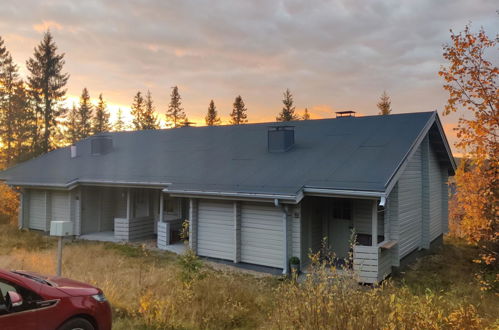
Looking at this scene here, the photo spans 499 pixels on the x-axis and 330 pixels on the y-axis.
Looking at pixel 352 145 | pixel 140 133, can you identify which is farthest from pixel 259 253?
pixel 140 133

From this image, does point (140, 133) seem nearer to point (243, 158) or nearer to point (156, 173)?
point (156, 173)

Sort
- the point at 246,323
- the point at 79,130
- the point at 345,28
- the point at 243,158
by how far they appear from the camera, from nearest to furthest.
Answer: the point at 246,323 → the point at 243,158 → the point at 345,28 → the point at 79,130

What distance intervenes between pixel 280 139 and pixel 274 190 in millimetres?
3559

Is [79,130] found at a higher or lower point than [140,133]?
higher

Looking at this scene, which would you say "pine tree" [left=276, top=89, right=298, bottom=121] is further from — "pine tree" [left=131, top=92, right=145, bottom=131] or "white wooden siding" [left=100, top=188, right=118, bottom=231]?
"white wooden siding" [left=100, top=188, right=118, bottom=231]

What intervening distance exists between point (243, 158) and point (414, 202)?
6.45 m

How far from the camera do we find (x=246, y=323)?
19.7 ft

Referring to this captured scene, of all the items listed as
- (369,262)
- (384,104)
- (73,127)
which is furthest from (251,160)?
(73,127)

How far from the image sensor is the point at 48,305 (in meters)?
4.29

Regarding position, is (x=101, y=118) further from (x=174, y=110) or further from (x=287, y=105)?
(x=287, y=105)

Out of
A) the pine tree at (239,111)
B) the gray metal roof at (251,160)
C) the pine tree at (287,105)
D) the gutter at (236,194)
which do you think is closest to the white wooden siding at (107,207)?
the gray metal roof at (251,160)

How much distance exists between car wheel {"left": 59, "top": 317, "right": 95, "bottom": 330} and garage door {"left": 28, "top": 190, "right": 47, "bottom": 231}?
14161mm

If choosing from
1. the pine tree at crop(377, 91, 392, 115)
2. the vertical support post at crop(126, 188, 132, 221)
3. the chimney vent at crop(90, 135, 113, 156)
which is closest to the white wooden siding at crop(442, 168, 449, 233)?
the vertical support post at crop(126, 188, 132, 221)

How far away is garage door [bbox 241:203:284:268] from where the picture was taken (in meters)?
10.7
